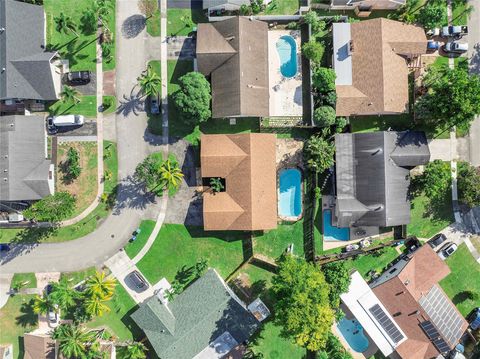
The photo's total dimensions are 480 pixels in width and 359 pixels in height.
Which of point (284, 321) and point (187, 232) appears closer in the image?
point (284, 321)

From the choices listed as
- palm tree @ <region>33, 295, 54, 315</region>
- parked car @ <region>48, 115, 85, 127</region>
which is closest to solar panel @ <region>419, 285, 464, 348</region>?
palm tree @ <region>33, 295, 54, 315</region>

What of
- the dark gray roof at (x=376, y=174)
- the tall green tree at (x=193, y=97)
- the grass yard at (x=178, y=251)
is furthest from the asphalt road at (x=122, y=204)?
the dark gray roof at (x=376, y=174)

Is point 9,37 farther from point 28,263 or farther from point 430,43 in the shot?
point 430,43

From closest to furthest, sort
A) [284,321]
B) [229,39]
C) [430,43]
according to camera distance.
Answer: [284,321] < [229,39] < [430,43]

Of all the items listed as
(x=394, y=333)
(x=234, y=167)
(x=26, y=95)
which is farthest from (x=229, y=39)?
(x=394, y=333)

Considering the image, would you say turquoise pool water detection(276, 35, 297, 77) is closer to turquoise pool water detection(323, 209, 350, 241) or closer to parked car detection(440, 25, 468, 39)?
parked car detection(440, 25, 468, 39)
